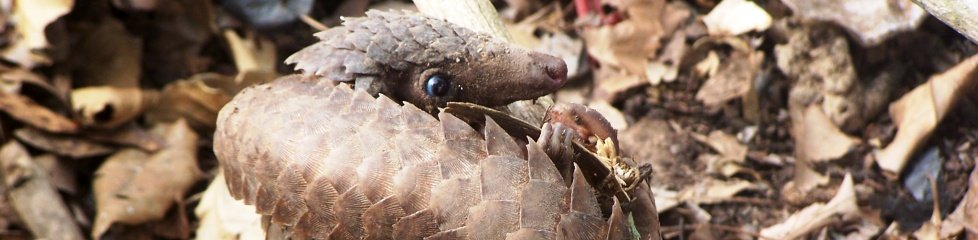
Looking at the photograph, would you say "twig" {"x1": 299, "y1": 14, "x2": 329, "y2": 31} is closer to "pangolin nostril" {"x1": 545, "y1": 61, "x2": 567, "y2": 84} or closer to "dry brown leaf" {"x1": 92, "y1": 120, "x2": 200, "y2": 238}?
"dry brown leaf" {"x1": 92, "y1": 120, "x2": 200, "y2": 238}

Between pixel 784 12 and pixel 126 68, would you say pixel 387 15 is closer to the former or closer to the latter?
pixel 784 12

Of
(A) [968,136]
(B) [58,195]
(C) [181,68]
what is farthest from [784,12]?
(B) [58,195]

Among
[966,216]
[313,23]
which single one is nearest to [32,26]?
[313,23]

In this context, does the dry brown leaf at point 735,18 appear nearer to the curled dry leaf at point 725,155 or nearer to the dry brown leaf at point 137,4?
the curled dry leaf at point 725,155

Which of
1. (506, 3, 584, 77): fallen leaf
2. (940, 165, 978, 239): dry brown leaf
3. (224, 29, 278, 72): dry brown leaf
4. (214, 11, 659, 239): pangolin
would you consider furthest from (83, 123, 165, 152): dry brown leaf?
(940, 165, 978, 239): dry brown leaf

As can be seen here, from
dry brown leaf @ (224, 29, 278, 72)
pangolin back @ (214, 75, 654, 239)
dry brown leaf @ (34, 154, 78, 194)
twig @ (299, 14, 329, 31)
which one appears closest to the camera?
pangolin back @ (214, 75, 654, 239)

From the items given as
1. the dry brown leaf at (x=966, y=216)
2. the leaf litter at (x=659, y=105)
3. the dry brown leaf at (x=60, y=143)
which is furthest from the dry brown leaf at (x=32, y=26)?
the dry brown leaf at (x=966, y=216)
